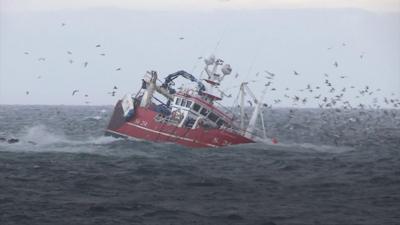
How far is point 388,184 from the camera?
2883cm

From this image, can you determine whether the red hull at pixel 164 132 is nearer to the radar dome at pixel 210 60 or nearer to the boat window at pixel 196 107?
the boat window at pixel 196 107

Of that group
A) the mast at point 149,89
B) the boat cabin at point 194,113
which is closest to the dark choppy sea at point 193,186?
the boat cabin at point 194,113

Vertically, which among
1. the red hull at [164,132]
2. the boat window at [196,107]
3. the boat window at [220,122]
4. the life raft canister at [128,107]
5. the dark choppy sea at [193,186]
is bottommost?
the dark choppy sea at [193,186]

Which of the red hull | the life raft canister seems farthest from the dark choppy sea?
the life raft canister

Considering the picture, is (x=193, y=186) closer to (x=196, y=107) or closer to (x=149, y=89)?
(x=196, y=107)

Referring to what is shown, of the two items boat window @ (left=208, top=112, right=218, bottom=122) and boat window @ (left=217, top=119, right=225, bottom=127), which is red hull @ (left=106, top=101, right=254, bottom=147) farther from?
boat window @ (left=217, top=119, right=225, bottom=127)

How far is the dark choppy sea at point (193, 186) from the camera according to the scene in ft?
70.6

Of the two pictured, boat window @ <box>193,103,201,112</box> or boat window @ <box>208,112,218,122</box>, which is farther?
boat window @ <box>208,112,218,122</box>

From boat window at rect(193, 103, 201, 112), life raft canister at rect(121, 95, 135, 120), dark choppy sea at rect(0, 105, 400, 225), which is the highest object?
boat window at rect(193, 103, 201, 112)

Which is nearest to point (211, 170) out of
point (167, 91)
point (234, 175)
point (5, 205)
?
point (234, 175)

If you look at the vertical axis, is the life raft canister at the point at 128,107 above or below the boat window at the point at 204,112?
below

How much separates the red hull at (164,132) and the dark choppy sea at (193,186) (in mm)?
1669

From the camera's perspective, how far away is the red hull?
4634 centimetres

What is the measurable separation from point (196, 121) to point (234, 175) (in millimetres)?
15820
